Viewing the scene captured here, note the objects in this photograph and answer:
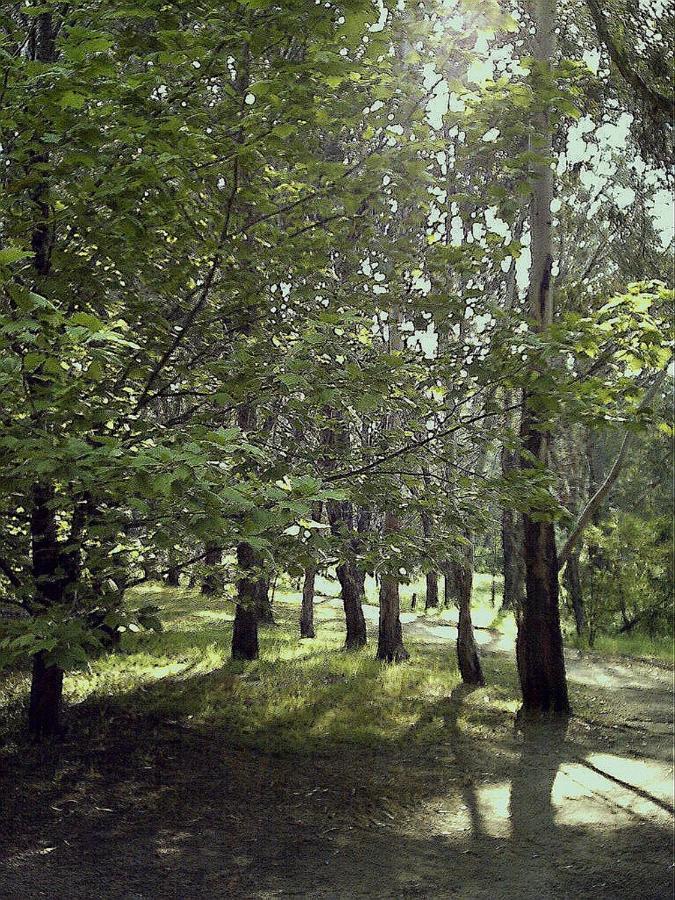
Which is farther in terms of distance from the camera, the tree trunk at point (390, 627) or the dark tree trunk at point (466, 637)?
the tree trunk at point (390, 627)

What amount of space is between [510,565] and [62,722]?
69.8 ft

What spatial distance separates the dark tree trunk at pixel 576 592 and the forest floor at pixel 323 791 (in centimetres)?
679

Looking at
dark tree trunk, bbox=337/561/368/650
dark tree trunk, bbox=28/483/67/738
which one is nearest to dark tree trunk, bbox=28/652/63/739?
dark tree trunk, bbox=28/483/67/738

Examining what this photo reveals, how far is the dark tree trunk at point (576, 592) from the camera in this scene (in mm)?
18766

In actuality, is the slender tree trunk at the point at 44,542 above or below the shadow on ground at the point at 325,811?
above

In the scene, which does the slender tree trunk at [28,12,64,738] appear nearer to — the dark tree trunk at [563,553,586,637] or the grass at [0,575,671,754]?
the grass at [0,575,671,754]

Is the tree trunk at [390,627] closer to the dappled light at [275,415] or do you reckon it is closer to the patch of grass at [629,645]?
the dappled light at [275,415]

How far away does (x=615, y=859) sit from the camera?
629cm

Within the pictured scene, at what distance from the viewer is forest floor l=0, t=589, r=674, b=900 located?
574 cm

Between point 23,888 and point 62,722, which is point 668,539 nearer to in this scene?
point 62,722

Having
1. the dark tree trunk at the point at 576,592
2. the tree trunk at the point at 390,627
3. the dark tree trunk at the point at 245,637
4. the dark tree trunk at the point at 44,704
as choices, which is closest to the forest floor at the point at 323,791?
the dark tree trunk at the point at 44,704

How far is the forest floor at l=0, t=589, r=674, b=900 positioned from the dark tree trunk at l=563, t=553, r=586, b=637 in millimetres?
6794

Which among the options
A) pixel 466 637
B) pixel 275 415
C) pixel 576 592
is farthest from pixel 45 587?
pixel 576 592

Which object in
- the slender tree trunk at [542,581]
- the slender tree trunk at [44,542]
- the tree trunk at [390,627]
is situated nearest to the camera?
the slender tree trunk at [44,542]
